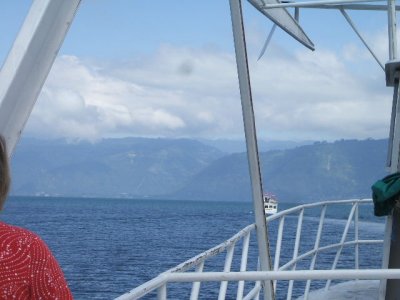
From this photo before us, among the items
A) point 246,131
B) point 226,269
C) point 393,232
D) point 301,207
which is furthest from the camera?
point 301,207

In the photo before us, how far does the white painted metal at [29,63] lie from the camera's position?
215 cm

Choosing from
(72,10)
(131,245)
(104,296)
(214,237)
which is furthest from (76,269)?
(72,10)

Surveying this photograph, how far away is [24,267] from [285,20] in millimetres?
6395

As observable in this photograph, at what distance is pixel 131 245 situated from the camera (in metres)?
57.3

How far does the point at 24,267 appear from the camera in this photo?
160 centimetres

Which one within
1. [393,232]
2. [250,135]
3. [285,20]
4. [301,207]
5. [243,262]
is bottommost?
[301,207]

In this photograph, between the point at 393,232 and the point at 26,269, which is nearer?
the point at 26,269

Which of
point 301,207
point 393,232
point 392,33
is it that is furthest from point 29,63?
point 301,207

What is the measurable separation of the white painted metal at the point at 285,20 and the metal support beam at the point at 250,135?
737 mm

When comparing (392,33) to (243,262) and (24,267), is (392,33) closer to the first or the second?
(243,262)

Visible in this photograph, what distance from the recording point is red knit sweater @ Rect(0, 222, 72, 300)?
157 cm

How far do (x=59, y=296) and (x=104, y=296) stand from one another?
29.6 metres

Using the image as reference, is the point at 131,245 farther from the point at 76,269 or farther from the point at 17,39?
the point at 17,39

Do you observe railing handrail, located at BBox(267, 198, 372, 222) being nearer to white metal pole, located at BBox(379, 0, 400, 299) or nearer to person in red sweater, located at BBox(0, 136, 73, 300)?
white metal pole, located at BBox(379, 0, 400, 299)
